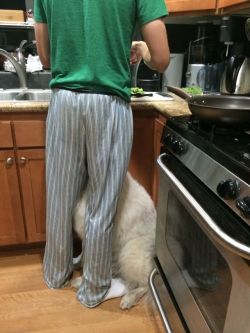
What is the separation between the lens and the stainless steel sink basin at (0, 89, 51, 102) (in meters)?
1.86

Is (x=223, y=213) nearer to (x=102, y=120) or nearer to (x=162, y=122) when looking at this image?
(x=102, y=120)

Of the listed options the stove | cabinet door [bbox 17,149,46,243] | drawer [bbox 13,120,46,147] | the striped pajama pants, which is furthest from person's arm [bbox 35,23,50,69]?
the stove

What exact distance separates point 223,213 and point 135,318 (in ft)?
2.90

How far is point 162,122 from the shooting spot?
1514 mm

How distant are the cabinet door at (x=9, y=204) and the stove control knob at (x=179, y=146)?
33.8 inches

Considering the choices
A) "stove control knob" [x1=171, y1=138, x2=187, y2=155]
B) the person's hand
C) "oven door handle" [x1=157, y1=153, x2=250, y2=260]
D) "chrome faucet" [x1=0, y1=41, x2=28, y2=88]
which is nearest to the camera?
"oven door handle" [x1=157, y1=153, x2=250, y2=260]

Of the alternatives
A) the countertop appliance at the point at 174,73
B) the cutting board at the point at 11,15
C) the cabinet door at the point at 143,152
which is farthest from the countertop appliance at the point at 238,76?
the cutting board at the point at 11,15

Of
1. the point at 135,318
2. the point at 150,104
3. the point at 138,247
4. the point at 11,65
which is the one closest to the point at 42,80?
the point at 11,65

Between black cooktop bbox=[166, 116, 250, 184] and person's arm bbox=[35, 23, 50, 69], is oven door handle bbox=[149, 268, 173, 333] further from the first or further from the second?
person's arm bbox=[35, 23, 50, 69]

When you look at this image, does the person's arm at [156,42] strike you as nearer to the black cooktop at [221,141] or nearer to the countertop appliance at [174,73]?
the black cooktop at [221,141]

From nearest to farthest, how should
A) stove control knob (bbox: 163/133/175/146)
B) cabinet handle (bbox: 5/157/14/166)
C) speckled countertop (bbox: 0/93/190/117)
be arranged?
1. stove control knob (bbox: 163/133/175/146)
2. speckled countertop (bbox: 0/93/190/117)
3. cabinet handle (bbox: 5/157/14/166)

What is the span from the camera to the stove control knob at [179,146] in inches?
40.9

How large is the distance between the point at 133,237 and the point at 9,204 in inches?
27.2

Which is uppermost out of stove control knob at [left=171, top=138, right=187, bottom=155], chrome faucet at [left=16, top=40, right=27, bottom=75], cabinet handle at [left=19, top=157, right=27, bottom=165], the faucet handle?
the faucet handle
